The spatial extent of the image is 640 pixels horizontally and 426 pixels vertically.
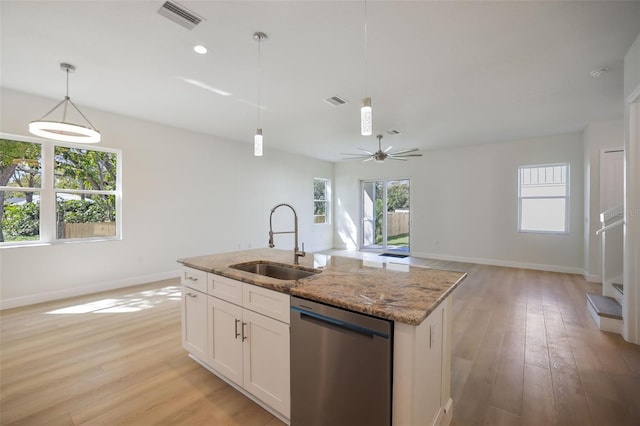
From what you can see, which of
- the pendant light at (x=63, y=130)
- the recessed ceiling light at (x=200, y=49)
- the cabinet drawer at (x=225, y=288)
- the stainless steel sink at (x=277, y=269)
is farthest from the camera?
the pendant light at (x=63, y=130)

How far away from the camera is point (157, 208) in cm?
505

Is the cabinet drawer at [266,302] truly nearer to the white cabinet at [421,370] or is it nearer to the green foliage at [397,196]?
the white cabinet at [421,370]

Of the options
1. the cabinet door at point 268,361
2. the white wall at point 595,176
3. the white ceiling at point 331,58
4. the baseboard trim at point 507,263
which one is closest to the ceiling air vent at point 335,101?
the white ceiling at point 331,58

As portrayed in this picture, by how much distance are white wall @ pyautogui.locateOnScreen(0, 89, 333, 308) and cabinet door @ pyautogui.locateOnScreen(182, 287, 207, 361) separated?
10.1 feet

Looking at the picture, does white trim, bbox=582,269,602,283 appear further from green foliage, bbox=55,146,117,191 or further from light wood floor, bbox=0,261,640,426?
green foliage, bbox=55,146,117,191

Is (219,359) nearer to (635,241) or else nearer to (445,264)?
(635,241)

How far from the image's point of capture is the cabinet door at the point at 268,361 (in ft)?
5.34

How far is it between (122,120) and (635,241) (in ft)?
22.3

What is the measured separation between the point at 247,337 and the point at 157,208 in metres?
4.14

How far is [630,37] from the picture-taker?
2.53 m

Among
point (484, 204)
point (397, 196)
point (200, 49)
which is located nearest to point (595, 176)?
point (484, 204)

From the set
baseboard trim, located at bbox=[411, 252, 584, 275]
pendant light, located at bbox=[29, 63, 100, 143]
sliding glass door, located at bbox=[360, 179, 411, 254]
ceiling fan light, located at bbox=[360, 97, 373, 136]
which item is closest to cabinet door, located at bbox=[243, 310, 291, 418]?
ceiling fan light, located at bbox=[360, 97, 373, 136]

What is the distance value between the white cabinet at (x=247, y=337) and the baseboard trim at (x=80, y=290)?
323 cm

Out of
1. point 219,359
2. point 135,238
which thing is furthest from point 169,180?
point 219,359
